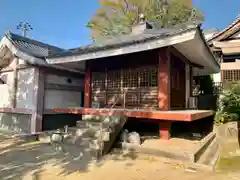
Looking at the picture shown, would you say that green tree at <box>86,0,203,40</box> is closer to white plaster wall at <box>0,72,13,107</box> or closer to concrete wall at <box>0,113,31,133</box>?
white plaster wall at <box>0,72,13,107</box>

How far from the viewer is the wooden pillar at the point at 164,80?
6.55 meters

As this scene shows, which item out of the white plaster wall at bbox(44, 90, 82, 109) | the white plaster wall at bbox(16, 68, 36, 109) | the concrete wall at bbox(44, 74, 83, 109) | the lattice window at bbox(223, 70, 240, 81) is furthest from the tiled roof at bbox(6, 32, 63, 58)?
the lattice window at bbox(223, 70, 240, 81)

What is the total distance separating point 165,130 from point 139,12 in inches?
808

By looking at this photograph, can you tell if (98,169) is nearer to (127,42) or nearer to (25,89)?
(127,42)

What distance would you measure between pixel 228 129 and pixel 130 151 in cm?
323

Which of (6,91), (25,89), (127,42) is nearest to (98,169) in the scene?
(127,42)

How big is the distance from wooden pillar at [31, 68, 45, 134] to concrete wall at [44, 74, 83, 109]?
316 millimetres

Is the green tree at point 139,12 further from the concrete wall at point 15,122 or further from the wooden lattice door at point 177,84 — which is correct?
the concrete wall at point 15,122

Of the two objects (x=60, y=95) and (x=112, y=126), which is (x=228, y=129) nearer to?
(x=112, y=126)

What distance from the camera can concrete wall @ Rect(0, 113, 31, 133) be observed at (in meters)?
9.36

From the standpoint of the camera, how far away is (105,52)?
6988 millimetres

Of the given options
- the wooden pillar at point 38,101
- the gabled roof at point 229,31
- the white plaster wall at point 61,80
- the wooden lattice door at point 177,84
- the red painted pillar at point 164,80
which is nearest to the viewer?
the red painted pillar at point 164,80

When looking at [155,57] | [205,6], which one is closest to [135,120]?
[155,57]

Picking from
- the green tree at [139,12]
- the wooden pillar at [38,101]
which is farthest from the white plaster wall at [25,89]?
the green tree at [139,12]
